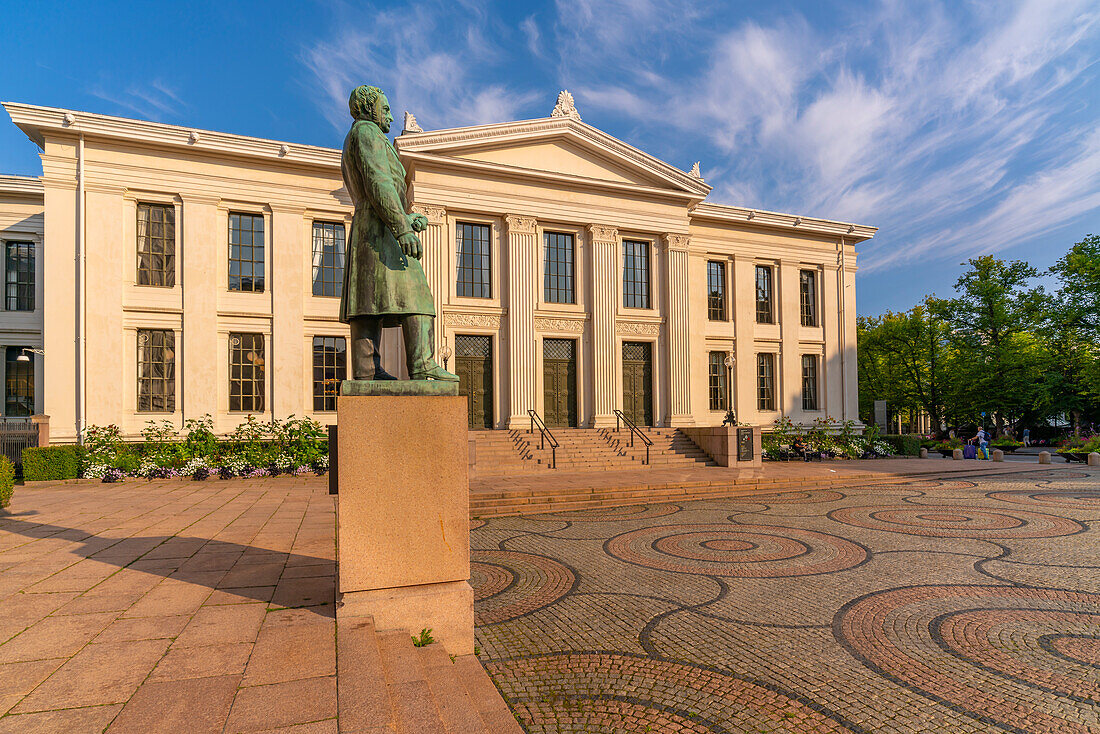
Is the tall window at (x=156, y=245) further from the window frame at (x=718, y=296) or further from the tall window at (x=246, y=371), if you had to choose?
the window frame at (x=718, y=296)

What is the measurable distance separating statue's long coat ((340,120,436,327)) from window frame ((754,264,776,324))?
24.2 m

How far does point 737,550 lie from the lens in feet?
26.2

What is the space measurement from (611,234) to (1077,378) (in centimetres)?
3334

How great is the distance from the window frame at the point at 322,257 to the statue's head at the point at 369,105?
16.5 m

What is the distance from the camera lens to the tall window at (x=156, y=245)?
18469 mm

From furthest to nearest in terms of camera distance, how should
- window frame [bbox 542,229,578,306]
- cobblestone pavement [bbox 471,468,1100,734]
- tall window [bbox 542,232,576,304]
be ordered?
tall window [bbox 542,232,576,304], window frame [bbox 542,229,578,306], cobblestone pavement [bbox 471,468,1100,734]

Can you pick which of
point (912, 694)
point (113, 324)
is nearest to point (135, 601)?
point (912, 694)

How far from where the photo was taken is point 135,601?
182 inches

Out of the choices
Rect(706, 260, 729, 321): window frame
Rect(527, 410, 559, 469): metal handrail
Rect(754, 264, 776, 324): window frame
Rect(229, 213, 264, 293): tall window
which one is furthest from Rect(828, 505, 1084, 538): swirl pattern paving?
Rect(229, 213, 264, 293): tall window

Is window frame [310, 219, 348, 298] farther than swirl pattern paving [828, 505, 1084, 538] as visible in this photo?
Yes

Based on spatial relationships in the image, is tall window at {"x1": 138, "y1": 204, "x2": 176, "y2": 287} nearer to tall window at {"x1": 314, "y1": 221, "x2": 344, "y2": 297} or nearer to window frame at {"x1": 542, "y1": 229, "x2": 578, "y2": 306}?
tall window at {"x1": 314, "y1": 221, "x2": 344, "y2": 297}

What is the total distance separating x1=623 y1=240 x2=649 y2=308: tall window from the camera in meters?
23.3

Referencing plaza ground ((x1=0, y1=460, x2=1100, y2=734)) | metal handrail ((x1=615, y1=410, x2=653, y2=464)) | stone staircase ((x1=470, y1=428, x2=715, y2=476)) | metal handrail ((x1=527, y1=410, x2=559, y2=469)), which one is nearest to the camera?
plaza ground ((x1=0, y1=460, x2=1100, y2=734))

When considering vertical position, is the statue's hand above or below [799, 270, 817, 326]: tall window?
below
